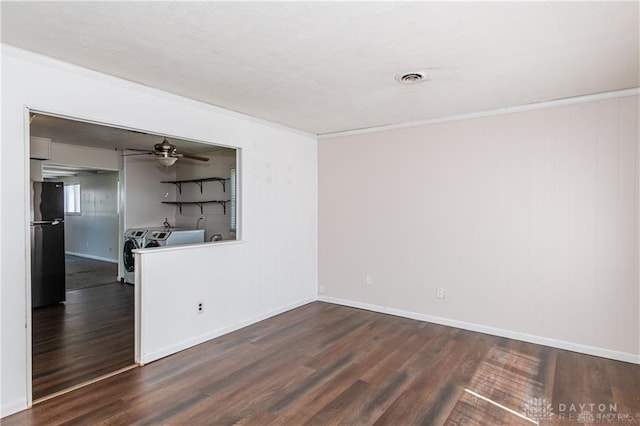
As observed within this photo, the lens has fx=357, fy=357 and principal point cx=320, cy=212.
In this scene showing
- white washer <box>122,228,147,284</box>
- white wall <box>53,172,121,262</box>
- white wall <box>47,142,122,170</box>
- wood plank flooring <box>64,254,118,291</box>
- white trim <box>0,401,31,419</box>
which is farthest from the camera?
white wall <box>53,172,121,262</box>

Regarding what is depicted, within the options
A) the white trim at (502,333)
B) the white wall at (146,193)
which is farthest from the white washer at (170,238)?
the white trim at (502,333)

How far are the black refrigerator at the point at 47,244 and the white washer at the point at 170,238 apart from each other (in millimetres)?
1231

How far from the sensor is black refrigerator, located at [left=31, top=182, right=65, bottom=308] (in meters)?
4.79

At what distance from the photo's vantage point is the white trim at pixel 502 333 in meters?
3.22

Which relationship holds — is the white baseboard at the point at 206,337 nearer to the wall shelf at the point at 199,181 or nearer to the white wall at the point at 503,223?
the white wall at the point at 503,223

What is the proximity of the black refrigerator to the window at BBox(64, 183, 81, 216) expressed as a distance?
4.67 m

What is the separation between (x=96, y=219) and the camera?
8.68 metres

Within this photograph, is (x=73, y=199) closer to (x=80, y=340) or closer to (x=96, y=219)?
(x=96, y=219)

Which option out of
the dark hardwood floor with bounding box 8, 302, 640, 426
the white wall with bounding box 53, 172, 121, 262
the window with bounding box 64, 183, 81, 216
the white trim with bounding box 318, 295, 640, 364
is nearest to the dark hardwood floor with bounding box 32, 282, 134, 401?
the dark hardwood floor with bounding box 8, 302, 640, 426

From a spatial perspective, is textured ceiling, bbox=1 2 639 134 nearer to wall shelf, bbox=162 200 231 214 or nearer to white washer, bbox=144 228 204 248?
white washer, bbox=144 228 204 248

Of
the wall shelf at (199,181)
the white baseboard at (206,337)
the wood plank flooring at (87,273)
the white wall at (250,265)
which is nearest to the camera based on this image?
the white baseboard at (206,337)

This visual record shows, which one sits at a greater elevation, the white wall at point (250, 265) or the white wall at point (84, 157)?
the white wall at point (84, 157)

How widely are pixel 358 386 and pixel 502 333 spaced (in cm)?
195

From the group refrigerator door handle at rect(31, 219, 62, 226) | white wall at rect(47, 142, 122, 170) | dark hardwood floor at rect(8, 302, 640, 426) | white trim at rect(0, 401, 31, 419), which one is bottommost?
dark hardwood floor at rect(8, 302, 640, 426)
